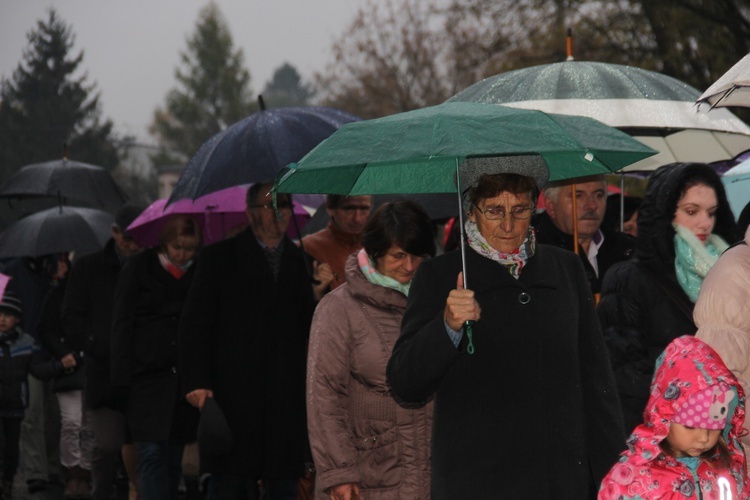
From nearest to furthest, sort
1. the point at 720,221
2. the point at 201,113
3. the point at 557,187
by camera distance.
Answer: the point at 720,221, the point at 557,187, the point at 201,113

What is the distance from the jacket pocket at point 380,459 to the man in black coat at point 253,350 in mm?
1769

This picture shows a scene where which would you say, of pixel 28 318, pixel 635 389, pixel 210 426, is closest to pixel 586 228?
pixel 635 389

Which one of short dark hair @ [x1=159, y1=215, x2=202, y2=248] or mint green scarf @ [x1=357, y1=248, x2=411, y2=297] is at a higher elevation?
short dark hair @ [x1=159, y1=215, x2=202, y2=248]

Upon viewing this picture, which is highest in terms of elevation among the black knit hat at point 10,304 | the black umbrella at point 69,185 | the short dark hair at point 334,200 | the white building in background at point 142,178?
the white building in background at point 142,178

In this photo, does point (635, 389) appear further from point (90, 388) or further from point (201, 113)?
point (201, 113)

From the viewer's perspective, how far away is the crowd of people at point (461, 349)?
462 cm

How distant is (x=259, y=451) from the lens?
24.3 feet

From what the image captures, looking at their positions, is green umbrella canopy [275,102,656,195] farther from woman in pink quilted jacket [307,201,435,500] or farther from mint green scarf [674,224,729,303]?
mint green scarf [674,224,729,303]

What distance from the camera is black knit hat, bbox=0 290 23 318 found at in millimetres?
11539

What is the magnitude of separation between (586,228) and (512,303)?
2635 mm

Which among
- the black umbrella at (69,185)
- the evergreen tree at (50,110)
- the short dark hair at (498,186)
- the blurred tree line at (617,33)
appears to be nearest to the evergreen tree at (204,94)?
the evergreen tree at (50,110)

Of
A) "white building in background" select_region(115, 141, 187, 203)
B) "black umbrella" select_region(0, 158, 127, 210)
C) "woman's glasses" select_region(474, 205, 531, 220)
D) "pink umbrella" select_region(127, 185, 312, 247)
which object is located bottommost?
"woman's glasses" select_region(474, 205, 531, 220)

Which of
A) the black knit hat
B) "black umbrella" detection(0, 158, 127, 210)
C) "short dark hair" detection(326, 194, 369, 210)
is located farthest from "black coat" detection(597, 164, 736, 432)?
"black umbrella" detection(0, 158, 127, 210)

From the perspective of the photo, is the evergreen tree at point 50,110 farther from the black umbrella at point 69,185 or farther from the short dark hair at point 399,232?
the short dark hair at point 399,232
